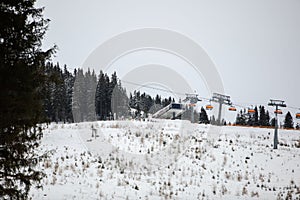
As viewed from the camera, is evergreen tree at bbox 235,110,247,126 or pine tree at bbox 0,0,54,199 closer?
pine tree at bbox 0,0,54,199

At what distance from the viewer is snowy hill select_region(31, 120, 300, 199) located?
1087 centimetres

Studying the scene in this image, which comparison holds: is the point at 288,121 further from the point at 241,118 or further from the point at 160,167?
the point at 160,167

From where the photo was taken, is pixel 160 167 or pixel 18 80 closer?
pixel 18 80

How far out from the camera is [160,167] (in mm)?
14375

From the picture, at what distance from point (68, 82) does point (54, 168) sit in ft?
203

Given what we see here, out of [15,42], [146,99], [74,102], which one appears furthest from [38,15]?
[146,99]

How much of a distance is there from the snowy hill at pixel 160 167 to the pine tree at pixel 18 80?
6.50ft

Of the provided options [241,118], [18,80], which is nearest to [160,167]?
[18,80]

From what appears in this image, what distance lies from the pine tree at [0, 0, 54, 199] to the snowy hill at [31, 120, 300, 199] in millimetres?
1981

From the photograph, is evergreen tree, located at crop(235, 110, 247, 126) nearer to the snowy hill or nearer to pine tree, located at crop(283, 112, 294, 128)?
pine tree, located at crop(283, 112, 294, 128)

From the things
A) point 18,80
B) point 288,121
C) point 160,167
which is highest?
point 18,80

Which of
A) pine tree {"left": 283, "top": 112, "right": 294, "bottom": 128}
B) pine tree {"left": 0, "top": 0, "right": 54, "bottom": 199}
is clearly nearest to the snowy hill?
pine tree {"left": 0, "top": 0, "right": 54, "bottom": 199}

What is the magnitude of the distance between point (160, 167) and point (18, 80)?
1044 centimetres

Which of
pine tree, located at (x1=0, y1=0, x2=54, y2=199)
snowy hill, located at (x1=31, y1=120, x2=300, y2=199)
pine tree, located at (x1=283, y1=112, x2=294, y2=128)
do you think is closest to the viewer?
pine tree, located at (x1=0, y1=0, x2=54, y2=199)
